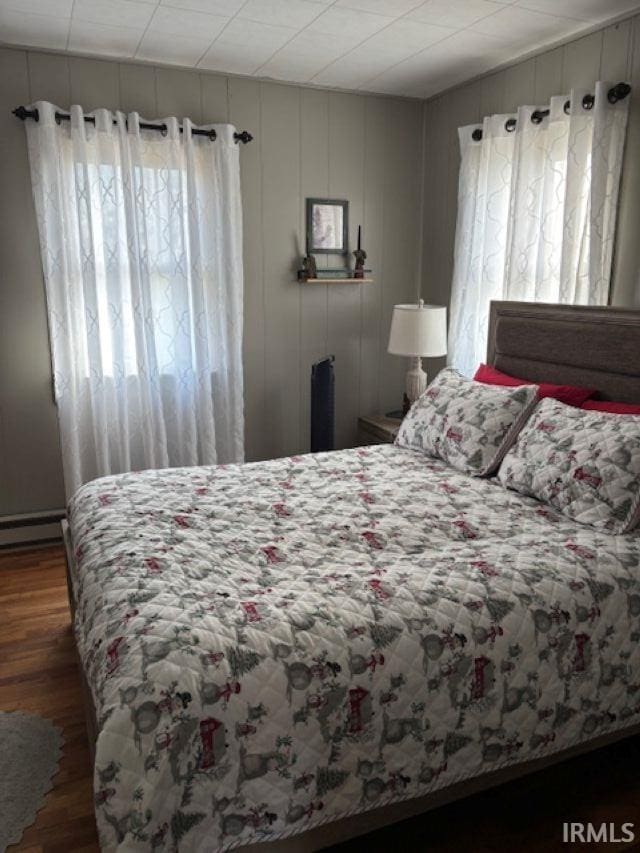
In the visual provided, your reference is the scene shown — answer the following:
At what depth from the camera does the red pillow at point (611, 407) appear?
8.32 ft

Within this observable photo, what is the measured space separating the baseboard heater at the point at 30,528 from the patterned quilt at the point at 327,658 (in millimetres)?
1606

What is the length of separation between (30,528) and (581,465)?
289 cm

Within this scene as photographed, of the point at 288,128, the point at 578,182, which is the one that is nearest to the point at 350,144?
the point at 288,128

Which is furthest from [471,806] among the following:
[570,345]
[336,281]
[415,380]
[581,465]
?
[336,281]

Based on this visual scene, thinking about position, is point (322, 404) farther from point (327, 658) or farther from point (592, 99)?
point (327, 658)

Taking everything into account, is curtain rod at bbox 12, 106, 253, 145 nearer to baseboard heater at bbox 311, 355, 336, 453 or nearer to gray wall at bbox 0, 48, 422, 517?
gray wall at bbox 0, 48, 422, 517

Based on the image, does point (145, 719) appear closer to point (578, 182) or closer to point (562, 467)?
point (562, 467)

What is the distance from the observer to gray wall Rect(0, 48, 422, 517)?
338 centimetres

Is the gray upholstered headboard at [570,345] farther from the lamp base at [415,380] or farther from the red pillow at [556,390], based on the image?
the lamp base at [415,380]

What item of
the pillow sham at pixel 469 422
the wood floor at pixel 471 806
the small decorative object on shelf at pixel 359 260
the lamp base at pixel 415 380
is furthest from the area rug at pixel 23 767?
the small decorative object on shelf at pixel 359 260

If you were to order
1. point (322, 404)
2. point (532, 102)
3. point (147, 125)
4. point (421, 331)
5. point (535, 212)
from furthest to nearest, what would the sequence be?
point (322, 404)
point (421, 331)
point (147, 125)
point (532, 102)
point (535, 212)

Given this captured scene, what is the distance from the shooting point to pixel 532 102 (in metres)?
3.28

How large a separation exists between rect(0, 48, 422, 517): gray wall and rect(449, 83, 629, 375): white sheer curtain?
66cm

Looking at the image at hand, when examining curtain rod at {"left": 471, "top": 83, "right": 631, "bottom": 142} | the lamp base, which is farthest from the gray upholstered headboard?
curtain rod at {"left": 471, "top": 83, "right": 631, "bottom": 142}
